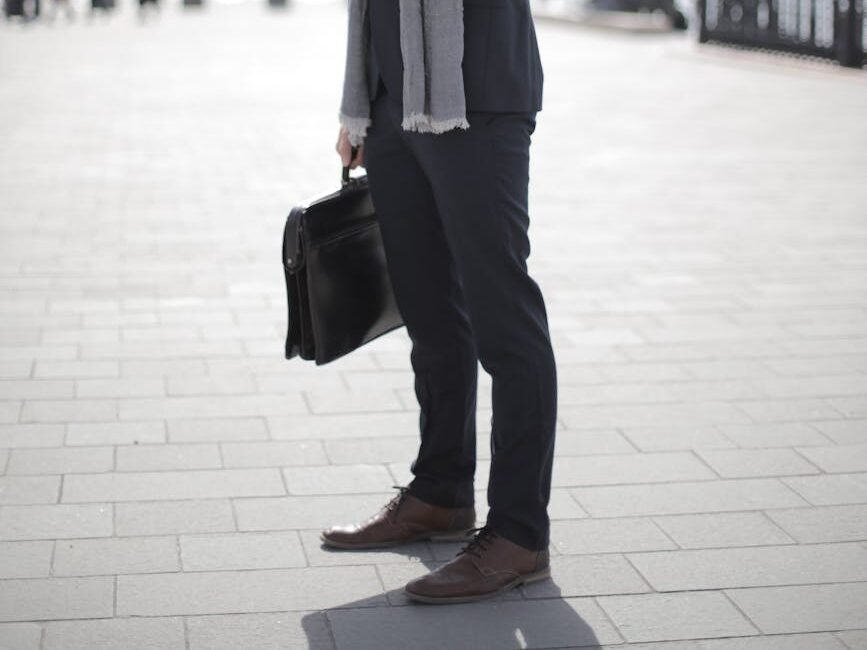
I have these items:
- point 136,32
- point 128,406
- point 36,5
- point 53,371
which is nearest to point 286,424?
point 128,406

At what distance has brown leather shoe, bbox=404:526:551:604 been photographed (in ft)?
11.0

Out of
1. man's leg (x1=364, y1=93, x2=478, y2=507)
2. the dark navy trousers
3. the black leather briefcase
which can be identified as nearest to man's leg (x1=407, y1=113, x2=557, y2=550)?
the dark navy trousers

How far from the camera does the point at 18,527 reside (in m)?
3.82

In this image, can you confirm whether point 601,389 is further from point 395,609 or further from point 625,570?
point 395,609

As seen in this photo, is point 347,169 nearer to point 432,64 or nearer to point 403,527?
point 432,64

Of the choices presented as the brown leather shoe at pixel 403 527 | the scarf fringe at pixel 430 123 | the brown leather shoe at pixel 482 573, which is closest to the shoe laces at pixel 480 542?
the brown leather shoe at pixel 482 573

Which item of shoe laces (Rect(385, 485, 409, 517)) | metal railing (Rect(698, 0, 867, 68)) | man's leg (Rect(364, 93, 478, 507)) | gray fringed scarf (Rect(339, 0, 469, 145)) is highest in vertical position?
gray fringed scarf (Rect(339, 0, 469, 145))

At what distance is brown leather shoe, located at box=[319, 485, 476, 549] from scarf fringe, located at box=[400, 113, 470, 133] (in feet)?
3.14

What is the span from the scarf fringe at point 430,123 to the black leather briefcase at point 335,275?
430 millimetres

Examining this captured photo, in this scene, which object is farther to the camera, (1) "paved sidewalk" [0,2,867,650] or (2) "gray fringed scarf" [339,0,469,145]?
(1) "paved sidewalk" [0,2,867,650]

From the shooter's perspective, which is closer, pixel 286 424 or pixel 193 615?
pixel 193 615

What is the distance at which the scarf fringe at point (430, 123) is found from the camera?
3.23 m

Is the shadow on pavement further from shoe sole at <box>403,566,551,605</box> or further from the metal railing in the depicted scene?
the metal railing

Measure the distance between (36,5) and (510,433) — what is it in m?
28.4
